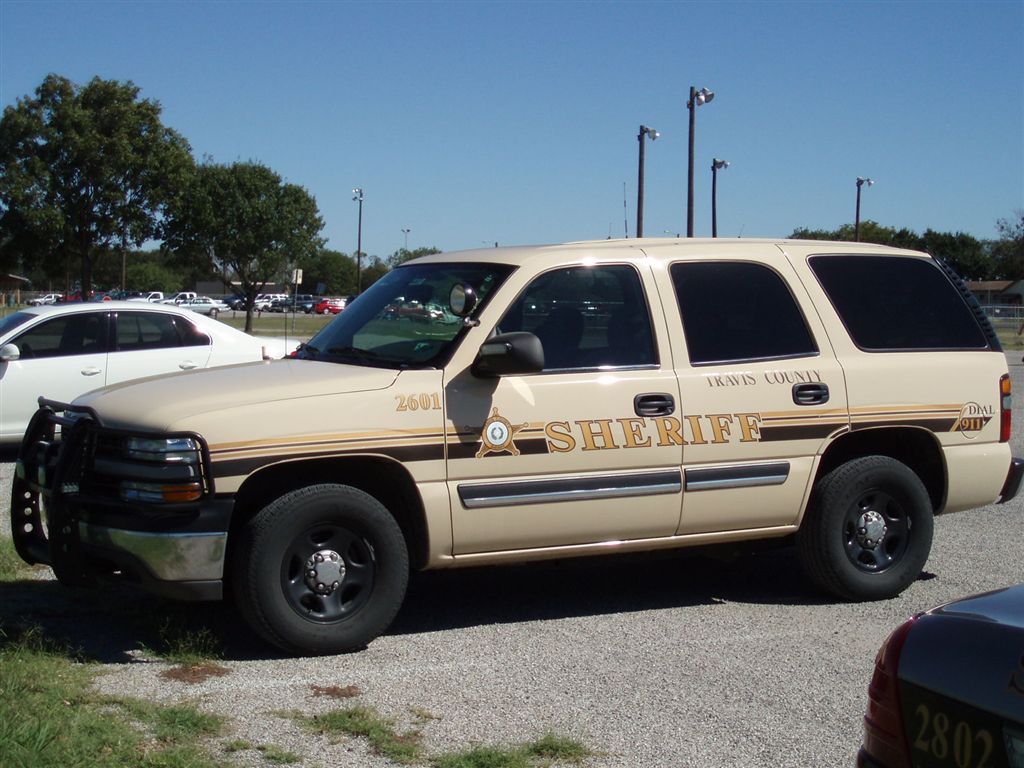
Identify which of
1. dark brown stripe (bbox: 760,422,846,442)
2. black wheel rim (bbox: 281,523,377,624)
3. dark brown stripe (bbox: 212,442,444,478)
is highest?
dark brown stripe (bbox: 760,422,846,442)

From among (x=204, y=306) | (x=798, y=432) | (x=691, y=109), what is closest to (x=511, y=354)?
(x=798, y=432)

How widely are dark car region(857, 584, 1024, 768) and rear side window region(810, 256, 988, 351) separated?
12.6 feet

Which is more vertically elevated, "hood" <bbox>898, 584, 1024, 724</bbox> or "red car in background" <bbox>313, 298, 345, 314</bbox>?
"red car in background" <bbox>313, 298, 345, 314</bbox>

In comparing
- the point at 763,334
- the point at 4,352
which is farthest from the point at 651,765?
the point at 4,352

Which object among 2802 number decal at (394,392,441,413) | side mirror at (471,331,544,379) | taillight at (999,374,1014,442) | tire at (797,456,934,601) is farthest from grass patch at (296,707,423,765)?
taillight at (999,374,1014,442)

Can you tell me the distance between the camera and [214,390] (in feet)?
18.5

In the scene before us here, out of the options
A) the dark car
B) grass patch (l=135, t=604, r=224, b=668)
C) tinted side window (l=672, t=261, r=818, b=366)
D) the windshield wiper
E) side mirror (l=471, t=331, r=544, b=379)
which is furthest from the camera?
tinted side window (l=672, t=261, r=818, b=366)

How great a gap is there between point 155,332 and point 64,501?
7.05 meters

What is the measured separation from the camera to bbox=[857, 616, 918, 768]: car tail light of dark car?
295 cm

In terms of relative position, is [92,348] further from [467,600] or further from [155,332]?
[467,600]

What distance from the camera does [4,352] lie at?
1151 cm

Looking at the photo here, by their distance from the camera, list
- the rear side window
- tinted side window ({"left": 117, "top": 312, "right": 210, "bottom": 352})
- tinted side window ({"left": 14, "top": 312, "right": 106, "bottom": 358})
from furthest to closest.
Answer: tinted side window ({"left": 117, "top": 312, "right": 210, "bottom": 352})
tinted side window ({"left": 14, "top": 312, "right": 106, "bottom": 358})
the rear side window

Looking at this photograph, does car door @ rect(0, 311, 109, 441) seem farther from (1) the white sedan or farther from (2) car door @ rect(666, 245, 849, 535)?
(2) car door @ rect(666, 245, 849, 535)

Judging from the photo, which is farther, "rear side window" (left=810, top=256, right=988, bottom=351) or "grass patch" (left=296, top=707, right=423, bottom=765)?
"rear side window" (left=810, top=256, right=988, bottom=351)
